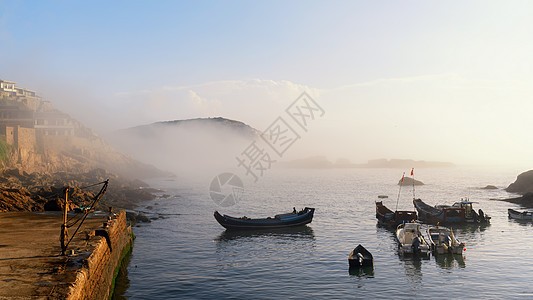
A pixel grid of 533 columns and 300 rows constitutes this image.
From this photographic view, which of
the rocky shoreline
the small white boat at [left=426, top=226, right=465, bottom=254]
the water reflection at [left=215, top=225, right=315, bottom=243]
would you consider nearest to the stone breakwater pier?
the rocky shoreline

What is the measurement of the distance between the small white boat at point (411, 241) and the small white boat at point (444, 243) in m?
0.88

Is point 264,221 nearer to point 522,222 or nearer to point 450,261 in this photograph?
point 450,261

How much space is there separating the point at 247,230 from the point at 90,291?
3086cm

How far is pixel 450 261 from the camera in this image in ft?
110

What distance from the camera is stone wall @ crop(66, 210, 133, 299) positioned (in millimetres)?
16375

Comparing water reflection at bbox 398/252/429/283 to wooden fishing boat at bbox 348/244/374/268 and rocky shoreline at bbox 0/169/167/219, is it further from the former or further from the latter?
rocky shoreline at bbox 0/169/167/219

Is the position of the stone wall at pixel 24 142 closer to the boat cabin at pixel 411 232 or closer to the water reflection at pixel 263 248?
the water reflection at pixel 263 248

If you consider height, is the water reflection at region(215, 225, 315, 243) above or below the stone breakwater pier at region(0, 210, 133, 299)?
below

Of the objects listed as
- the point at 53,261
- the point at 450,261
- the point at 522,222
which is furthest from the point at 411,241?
the point at 53,261

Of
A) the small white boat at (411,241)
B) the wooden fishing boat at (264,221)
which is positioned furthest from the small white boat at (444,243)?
the wooden fishing boat at (264,221)

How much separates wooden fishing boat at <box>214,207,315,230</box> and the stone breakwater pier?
57.2 feet

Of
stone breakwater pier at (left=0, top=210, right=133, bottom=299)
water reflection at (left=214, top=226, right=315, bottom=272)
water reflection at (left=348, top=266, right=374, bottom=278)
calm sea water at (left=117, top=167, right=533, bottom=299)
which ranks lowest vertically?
water reflection at (left=214, top=226, right=315, bottom=272)

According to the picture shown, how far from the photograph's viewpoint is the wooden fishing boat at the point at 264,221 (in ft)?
157

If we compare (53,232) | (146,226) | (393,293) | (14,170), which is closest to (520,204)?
(393,293)
